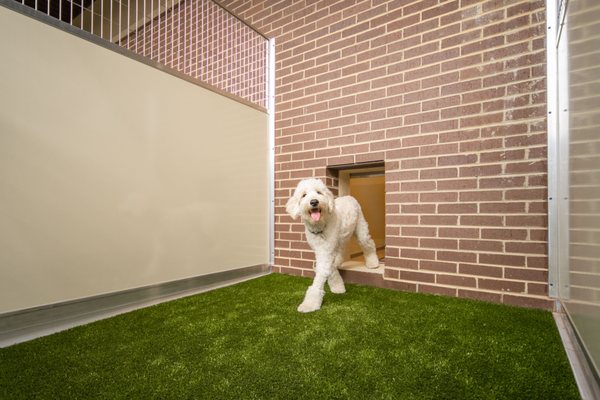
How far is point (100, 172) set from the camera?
192 centimetres

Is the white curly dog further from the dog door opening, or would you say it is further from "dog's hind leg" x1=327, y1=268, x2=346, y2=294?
the dog door opening

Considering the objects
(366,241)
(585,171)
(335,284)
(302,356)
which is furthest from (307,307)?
(585,171)

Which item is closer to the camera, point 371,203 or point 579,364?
point 579,364

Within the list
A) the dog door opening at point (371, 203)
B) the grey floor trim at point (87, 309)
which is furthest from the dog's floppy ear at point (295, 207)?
the dog door opening at point (371, 203)

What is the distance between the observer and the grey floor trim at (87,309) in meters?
1.55

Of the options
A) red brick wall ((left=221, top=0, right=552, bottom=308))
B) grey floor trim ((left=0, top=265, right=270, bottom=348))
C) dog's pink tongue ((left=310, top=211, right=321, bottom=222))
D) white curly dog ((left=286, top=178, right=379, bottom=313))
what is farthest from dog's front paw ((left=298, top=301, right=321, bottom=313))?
grey floor trim ((left=0, top=265, right=270, bottom=348))

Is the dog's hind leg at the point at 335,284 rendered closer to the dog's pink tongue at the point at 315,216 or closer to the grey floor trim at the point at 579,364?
the dog's pink tongue at the point at 315,216

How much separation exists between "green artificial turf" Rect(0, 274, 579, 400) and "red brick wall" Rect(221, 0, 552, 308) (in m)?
0.39

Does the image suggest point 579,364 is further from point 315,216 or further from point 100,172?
point 100,172

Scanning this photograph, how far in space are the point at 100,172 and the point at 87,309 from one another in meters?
0.89

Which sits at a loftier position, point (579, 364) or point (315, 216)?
point (315, 216)

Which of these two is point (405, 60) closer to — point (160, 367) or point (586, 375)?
point (586, 375)

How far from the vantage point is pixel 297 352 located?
140cm

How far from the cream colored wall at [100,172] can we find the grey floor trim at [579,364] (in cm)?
246
